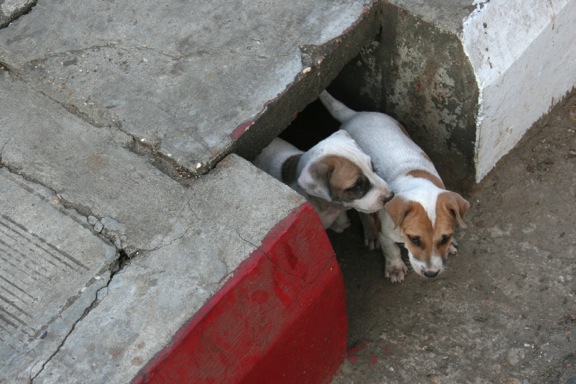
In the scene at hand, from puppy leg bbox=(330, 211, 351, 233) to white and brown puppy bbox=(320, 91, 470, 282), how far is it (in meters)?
0.19

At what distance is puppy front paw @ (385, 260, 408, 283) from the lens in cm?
566

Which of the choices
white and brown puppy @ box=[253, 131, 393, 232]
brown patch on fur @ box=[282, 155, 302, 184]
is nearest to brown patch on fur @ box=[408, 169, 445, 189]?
white and brown puppy @ box=[253, 131, 393, 232]

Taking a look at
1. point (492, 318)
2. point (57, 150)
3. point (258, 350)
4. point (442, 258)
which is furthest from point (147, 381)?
point (492, 318)

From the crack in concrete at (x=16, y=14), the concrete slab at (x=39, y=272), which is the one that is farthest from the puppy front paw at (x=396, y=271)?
the crack in concrete at (x=16, y=14)

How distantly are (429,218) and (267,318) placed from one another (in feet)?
4.14

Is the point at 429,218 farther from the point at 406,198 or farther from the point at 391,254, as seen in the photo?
the point at 391,254

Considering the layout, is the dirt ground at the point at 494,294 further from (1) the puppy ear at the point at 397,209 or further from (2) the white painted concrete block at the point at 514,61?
(1) the puppy ear at the point at 397,209

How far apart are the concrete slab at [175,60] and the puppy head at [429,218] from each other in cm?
96

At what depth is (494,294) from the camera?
546cm

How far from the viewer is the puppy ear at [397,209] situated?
4.70m

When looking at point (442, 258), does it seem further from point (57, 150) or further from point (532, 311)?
point (57, 150)

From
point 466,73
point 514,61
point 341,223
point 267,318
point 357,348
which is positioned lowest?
point 357,348

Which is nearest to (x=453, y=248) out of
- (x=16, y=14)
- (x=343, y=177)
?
(x=343, y=177)

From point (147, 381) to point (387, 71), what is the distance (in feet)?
9.96
